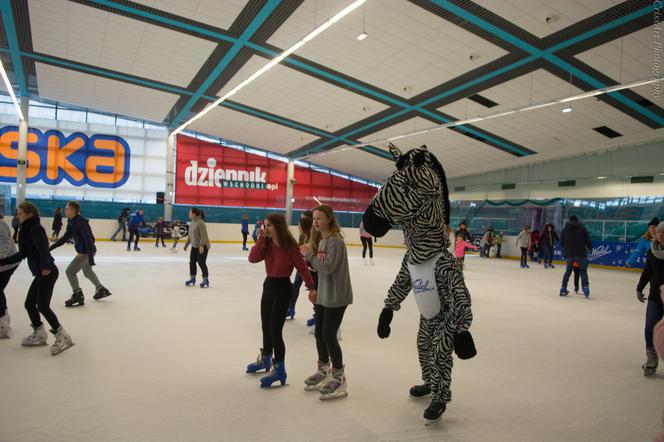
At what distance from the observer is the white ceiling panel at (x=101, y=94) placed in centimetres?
1612

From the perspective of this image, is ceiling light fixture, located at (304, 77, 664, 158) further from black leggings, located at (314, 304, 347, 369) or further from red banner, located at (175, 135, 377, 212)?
black leggings, located at (314, 304, 347, 369)

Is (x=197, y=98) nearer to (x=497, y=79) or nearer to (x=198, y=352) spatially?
(x=497, y=79)

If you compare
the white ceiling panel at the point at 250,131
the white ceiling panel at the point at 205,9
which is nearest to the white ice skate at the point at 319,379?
the white ceiling panel at the point at 205,9

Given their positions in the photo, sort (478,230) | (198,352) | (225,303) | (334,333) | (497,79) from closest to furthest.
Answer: (334,333)
(198,352)
(225,303)
(497,79)
(478,230)

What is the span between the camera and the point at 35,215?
3.85 metres

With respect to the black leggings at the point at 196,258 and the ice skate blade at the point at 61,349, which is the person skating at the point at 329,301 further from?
the black leggings at the point at 196,258

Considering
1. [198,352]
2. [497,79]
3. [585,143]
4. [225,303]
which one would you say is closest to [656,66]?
[497,79]

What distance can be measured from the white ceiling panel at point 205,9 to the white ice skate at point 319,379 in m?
9.17

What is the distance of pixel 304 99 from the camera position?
1590 cm

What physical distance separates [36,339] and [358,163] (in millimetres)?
21130

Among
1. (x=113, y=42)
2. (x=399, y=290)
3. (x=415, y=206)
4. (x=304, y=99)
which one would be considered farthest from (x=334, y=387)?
(x=304, y=99)

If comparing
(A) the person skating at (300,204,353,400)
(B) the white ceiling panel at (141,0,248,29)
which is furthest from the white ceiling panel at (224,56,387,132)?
(A) the person skating at (300,204,353,400)

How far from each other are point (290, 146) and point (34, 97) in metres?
11.9

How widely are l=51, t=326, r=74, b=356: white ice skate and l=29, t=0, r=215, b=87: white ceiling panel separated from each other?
33.2 feet
